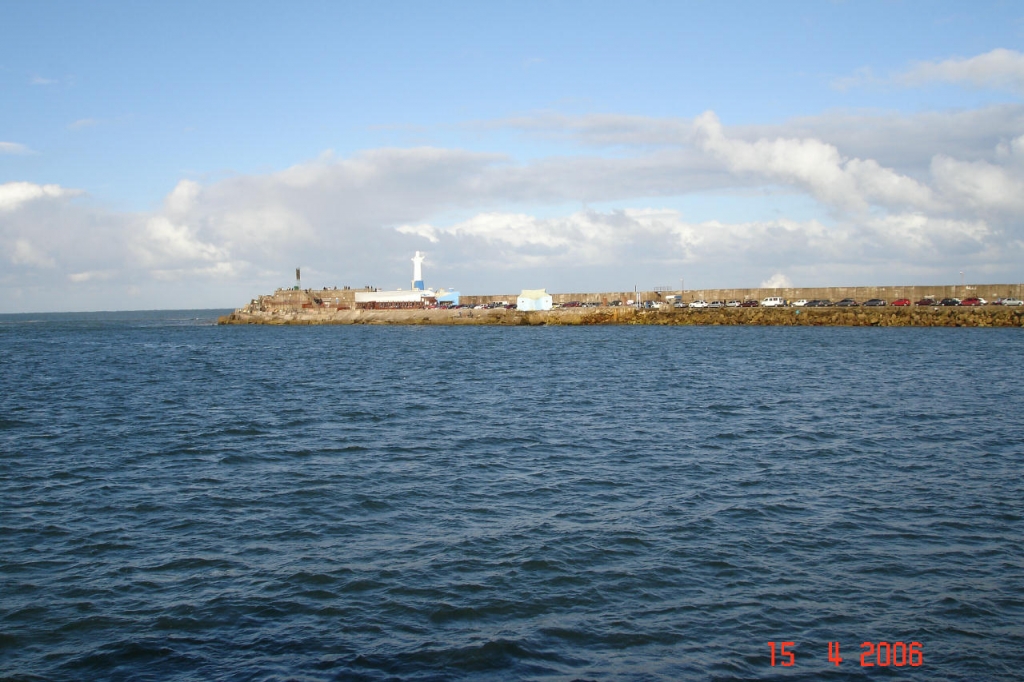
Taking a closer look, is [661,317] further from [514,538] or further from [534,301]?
[514,538]

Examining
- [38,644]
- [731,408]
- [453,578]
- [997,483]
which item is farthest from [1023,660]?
[731,408]

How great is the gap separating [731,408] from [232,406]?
64.7 feet

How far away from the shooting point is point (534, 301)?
11056 cm

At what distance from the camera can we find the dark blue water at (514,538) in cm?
955

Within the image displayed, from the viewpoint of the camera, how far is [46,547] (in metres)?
13.6

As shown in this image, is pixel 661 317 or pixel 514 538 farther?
pixel 661 317

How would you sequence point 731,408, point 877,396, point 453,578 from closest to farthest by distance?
point 453,578 < point 731,408 < point 877,396

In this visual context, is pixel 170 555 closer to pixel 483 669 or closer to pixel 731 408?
pixel 483 669
